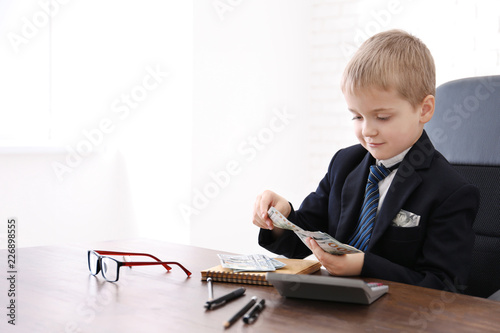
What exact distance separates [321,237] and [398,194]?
294 millimetres

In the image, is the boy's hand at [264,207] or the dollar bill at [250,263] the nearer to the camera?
the dollar bill at [250,263]

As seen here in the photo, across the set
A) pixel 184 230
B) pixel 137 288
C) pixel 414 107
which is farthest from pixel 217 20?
pixel 137 288

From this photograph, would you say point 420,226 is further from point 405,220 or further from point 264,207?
point 264,207

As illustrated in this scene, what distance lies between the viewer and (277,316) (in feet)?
2.97

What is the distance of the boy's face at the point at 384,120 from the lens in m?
1.30

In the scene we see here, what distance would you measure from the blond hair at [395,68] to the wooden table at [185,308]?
0.46 m

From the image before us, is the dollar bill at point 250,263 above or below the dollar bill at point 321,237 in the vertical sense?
below

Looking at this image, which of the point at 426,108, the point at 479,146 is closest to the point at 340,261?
the point at 426,108

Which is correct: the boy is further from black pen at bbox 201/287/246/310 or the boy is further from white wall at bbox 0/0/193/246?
white wall at bbox 0/0/193/246

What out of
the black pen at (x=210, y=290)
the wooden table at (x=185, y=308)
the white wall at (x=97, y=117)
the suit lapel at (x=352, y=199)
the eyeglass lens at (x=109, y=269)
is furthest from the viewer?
the white wall at (x=97, y=117)

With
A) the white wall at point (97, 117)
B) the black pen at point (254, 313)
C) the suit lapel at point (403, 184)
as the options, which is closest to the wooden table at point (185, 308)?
the black pen at point (254, 313)

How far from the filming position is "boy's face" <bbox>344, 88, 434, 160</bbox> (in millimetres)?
1300

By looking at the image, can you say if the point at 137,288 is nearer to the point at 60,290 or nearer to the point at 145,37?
the point at 60,290

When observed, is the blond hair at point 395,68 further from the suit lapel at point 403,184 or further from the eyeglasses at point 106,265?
the eyeglasses at point 106,265
